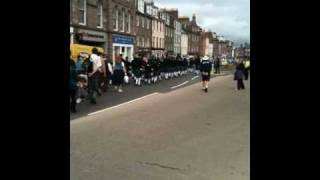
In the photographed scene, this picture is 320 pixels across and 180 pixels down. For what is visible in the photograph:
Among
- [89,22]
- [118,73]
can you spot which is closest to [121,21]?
[89,22]

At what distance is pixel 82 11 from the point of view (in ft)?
108

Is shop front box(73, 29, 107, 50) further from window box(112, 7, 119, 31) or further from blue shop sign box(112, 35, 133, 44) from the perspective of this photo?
window box(112, 7, 119, 31)

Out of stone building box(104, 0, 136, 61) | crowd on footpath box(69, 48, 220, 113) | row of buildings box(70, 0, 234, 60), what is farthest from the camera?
stone building box(104, 0, 136, 61)

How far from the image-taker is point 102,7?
120 feet

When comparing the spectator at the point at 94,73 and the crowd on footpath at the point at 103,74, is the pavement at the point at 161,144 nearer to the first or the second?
the crowd on footpath at the point at 103,74

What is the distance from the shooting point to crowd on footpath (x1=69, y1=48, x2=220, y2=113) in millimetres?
13389

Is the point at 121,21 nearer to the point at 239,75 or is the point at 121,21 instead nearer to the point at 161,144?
the point at 239,75

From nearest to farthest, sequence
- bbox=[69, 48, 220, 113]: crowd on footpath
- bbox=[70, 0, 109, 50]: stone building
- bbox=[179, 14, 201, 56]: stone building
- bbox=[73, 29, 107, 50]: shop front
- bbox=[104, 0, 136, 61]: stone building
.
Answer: bbox=[69, 48, 220, 113]: crowd on footpath, bbox=[73, 29, 107, 50]: shop front, bbox=[70, 0, 109, 50]: stone building, bbox=[104, 0, 136, 61]: stone building, bbox=[179, 14, 201, 56]: stone building

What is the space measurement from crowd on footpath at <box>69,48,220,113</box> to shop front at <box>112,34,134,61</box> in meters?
8.82

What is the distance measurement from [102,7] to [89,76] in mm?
22550

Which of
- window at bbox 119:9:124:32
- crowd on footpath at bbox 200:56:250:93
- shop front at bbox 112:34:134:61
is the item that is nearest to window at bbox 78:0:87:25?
shop front at bbox 112:34:134:61

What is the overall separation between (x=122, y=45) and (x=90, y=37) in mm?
7402

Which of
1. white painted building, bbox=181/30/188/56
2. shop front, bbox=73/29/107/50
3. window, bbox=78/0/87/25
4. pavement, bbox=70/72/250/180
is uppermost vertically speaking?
white painted building, bbox=181/30/188/56

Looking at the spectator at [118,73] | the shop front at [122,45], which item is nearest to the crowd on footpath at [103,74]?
the spectator at [118,73]
